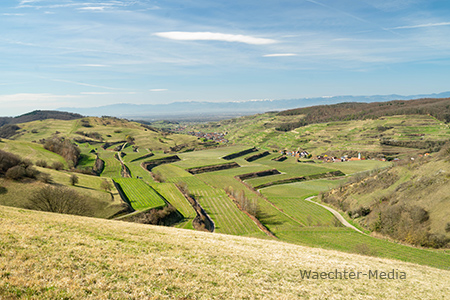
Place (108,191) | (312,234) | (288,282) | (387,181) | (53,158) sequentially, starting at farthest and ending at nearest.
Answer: (53,158)
(387,181)
(108,191)
(312,234)
(288,282)

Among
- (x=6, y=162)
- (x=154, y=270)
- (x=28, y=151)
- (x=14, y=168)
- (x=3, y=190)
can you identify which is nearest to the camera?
(x=154, y=270)

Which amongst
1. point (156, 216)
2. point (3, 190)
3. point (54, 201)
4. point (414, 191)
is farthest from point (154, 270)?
point (414, 191)

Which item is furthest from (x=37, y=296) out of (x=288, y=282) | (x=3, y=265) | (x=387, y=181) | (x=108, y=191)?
(x=387, y=181)

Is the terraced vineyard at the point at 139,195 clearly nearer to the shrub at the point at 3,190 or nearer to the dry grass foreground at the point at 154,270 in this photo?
the shrub at the point at 3,190

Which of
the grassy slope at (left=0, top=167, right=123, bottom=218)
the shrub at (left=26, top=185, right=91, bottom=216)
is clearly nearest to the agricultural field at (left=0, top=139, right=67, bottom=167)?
the grassy slope at (left=0, top=167, right=123, bottom=218)

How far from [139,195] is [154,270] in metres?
75.0

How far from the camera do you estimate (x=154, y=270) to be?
1731 centimetres

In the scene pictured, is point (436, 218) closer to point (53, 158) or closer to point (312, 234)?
point (312, 234)

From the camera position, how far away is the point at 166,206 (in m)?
78.6

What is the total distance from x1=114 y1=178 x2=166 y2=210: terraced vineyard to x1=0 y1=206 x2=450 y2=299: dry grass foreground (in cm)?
5170

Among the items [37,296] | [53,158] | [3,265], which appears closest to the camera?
[37,296]

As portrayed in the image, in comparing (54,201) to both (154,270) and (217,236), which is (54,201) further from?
(154,270)

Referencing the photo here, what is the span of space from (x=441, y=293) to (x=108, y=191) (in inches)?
3279

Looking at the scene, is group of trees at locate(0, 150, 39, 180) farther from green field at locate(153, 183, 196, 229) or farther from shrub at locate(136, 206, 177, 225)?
green field at locate(153, 183, 196, 229)
